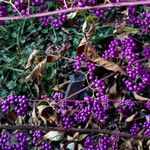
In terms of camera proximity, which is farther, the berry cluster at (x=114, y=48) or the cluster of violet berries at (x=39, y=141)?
the cluster of violet berries at (x=39, y=141)

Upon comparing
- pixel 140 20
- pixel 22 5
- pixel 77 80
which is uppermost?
pixel 22 5

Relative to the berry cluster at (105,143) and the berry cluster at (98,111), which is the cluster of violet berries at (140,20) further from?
the berry cluster at (105,143)

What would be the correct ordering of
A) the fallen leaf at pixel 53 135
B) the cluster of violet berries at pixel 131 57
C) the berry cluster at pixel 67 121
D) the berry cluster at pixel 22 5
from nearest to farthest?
the berry cluster at pixel 22 5 < the cluster of violet berries at pixel 131 57 < the berry cluster at pixel 67 121 < the fallen leaf at pixel 53 135

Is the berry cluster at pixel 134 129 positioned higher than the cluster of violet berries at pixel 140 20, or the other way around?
the cluster of violet berries at pixel 140 20

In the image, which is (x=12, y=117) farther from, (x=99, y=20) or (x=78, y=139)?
(x=99, y=20)

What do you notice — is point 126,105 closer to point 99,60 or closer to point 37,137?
point 99,60

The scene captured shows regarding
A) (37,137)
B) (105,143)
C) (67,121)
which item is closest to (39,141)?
(37,137)

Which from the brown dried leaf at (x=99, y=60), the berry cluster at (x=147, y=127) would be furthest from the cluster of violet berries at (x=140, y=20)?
the berry cluster at (x=147, y=127)

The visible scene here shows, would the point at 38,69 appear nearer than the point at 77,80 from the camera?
Yes

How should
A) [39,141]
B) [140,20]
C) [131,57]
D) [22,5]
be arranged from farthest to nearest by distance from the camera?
[39,141] → [140,20] → [131,57] → [22,5]
